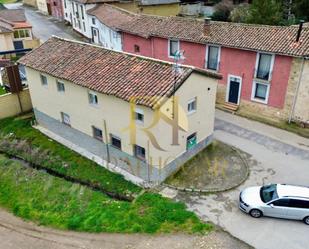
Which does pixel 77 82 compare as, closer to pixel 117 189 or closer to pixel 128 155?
pixel 128 155

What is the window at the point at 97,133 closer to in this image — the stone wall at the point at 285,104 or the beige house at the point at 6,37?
the stone wall at the point at 285,104

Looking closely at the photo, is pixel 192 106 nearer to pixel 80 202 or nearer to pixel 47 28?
pixel 80 202

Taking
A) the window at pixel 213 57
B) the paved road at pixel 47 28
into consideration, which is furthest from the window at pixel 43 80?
the paved road at pixel 47 28

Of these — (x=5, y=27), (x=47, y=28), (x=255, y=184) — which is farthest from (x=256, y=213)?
(x=47, y=28)

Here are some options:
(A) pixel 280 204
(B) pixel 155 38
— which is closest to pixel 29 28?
(B) pixel 155 38

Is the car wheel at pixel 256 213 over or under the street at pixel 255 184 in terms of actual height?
over

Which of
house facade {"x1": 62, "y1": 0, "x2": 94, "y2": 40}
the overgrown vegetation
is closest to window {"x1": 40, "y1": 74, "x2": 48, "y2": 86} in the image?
the overgrown vegetation
